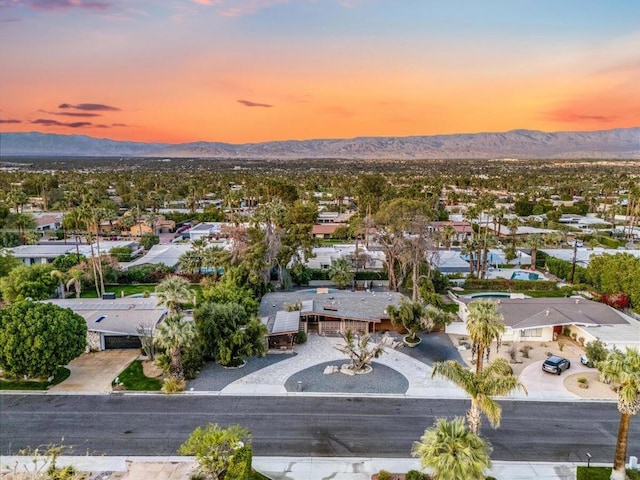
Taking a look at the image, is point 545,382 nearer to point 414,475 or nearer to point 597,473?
point 597,473

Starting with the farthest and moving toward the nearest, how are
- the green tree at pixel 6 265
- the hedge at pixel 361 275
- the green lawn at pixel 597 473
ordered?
1. the hedge at pixel 361 275
2. the green tree at pixel 6 265
3. the green lawn at pixel 597 473

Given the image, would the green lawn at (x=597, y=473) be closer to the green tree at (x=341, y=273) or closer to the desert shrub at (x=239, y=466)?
the desert shrub at (x=239, y=466)


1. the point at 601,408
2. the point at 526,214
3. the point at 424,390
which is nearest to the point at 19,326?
the point at 424,390

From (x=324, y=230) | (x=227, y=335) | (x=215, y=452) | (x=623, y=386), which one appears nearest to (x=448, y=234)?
(x=324, y=230)

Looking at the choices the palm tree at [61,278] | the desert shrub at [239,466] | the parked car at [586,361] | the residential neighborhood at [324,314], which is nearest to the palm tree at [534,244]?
the residential neighborhood at [324,314]

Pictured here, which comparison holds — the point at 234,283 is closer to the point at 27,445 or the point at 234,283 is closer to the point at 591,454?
the point at 27,445
